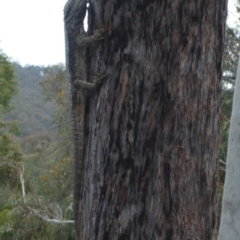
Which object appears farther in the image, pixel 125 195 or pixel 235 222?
pixel 235 222

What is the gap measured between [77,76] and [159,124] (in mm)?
457

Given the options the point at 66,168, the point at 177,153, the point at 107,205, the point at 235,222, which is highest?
the point at 177,153

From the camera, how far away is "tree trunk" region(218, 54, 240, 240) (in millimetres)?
3072

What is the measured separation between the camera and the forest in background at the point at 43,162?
7109 mm

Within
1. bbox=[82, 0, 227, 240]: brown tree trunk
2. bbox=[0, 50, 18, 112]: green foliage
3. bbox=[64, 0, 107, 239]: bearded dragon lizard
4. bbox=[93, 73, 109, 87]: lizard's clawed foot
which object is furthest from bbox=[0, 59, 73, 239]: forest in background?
bbox=[82, 0, 227, 240]: brown tree trunk

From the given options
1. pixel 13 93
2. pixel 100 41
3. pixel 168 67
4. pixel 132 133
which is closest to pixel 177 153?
pixel 132 133

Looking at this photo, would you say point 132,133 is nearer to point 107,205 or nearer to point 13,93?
point 107,205

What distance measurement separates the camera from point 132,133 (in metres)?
A: 1.64

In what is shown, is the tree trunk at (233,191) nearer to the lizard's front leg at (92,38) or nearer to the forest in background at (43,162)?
the forest in background at (43,162)

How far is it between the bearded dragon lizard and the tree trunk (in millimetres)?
1413

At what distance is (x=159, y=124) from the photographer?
163 centimetres

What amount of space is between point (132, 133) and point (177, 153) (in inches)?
6.3

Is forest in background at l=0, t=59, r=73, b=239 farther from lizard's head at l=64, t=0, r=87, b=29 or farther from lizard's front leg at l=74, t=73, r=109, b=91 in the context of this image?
lizard's front leg at l=74, t=73, r=109, b=91

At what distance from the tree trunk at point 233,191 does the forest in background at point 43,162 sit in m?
0.69
